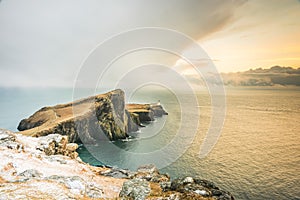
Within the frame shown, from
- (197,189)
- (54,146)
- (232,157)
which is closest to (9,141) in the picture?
(54,146)

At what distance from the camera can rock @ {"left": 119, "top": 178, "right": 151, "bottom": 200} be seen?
75.3 feet

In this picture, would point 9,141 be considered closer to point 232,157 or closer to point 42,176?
point 42,176

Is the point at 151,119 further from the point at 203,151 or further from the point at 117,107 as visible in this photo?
the point at 203,151

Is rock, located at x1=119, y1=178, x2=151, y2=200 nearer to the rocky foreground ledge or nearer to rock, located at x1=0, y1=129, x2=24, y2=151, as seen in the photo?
the rocky foreground ledge

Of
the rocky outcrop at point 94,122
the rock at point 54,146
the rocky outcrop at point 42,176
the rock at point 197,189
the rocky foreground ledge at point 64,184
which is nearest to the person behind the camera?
the rocky outcrop at point 42,176

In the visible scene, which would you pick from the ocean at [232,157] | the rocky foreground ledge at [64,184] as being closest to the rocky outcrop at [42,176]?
the rocky foreground ledge at [64,184]

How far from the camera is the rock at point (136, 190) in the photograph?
23.0 meters

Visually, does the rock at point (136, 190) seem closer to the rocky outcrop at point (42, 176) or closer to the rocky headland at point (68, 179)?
the rocky headland at point (68, 179)

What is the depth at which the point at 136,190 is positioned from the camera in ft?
78.4

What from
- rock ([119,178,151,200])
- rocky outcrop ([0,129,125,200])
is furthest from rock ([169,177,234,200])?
rocky outcrop ([0,129,125,200])

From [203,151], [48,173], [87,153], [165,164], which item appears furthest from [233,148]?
[48,173]

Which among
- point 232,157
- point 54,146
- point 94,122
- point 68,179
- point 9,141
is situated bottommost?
point 232,157

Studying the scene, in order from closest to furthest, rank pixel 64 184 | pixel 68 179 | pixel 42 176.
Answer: pixel 64 184 < pixel 68 179 < pixel 42 176

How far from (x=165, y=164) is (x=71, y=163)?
41.0m
